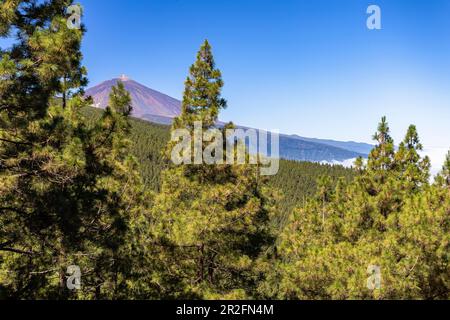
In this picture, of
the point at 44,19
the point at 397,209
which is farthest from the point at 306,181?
the point at 44,19

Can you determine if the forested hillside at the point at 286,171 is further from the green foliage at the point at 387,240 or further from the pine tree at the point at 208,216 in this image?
the pine tree at the point at 208,216

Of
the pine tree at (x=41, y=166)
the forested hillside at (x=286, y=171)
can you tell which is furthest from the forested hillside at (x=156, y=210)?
the forested hillside at (x=286, y=171)

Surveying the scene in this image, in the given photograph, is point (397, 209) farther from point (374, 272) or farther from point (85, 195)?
point (85, 195)

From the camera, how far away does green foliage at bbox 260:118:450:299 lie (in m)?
10.3

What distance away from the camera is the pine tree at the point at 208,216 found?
1213 centimetres

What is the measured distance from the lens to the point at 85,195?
8430 millimetres

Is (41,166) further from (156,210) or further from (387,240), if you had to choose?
(387,240)

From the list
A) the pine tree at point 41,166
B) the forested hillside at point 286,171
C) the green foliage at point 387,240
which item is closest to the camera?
the pine tree at point 41,166

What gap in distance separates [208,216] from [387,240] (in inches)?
244

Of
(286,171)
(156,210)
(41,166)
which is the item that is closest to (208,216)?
(156,210)

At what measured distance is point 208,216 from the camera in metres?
12.0

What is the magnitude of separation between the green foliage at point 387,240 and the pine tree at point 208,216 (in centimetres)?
256

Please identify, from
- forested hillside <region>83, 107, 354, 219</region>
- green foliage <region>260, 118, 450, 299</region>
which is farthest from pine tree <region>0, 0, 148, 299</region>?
forested hillside <region>83, 107, 354, 219</region>

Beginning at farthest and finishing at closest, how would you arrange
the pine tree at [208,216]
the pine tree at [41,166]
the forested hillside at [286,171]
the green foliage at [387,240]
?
the forested hillside at [286,171] < the pine tree at [208,216] < the green foliage at [387,240] < the pine tree at [41,166]
